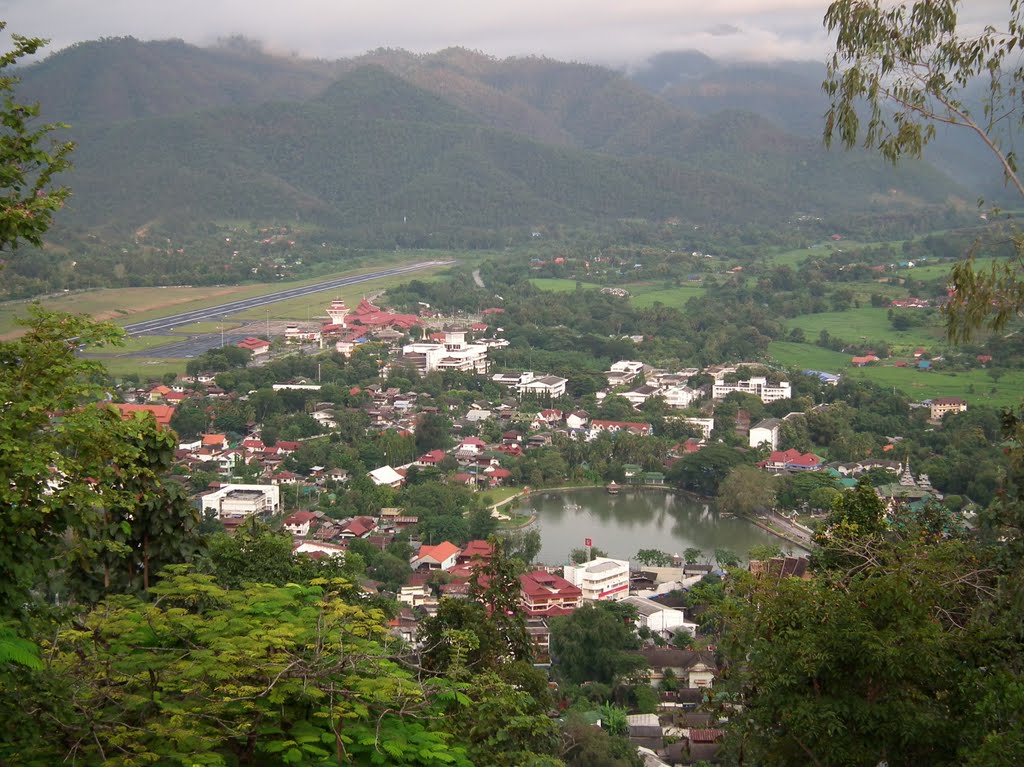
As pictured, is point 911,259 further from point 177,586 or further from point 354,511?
point 177,586

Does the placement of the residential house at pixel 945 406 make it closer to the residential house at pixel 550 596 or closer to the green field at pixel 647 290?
the residential house at pixel 550 596

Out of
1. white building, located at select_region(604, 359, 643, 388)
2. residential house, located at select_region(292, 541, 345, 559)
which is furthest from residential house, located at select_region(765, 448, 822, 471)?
residential house, located at select_region(292, 541, 345, 559)

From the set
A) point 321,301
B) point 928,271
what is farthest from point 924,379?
point 321,301

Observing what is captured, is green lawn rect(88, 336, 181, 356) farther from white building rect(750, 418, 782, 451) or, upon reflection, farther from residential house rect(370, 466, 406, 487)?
white building rect(750, 418, 782, 451)

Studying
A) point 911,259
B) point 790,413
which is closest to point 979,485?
point 790,413

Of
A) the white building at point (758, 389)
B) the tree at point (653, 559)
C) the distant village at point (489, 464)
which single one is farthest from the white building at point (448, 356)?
the tree at point (653, 559)
